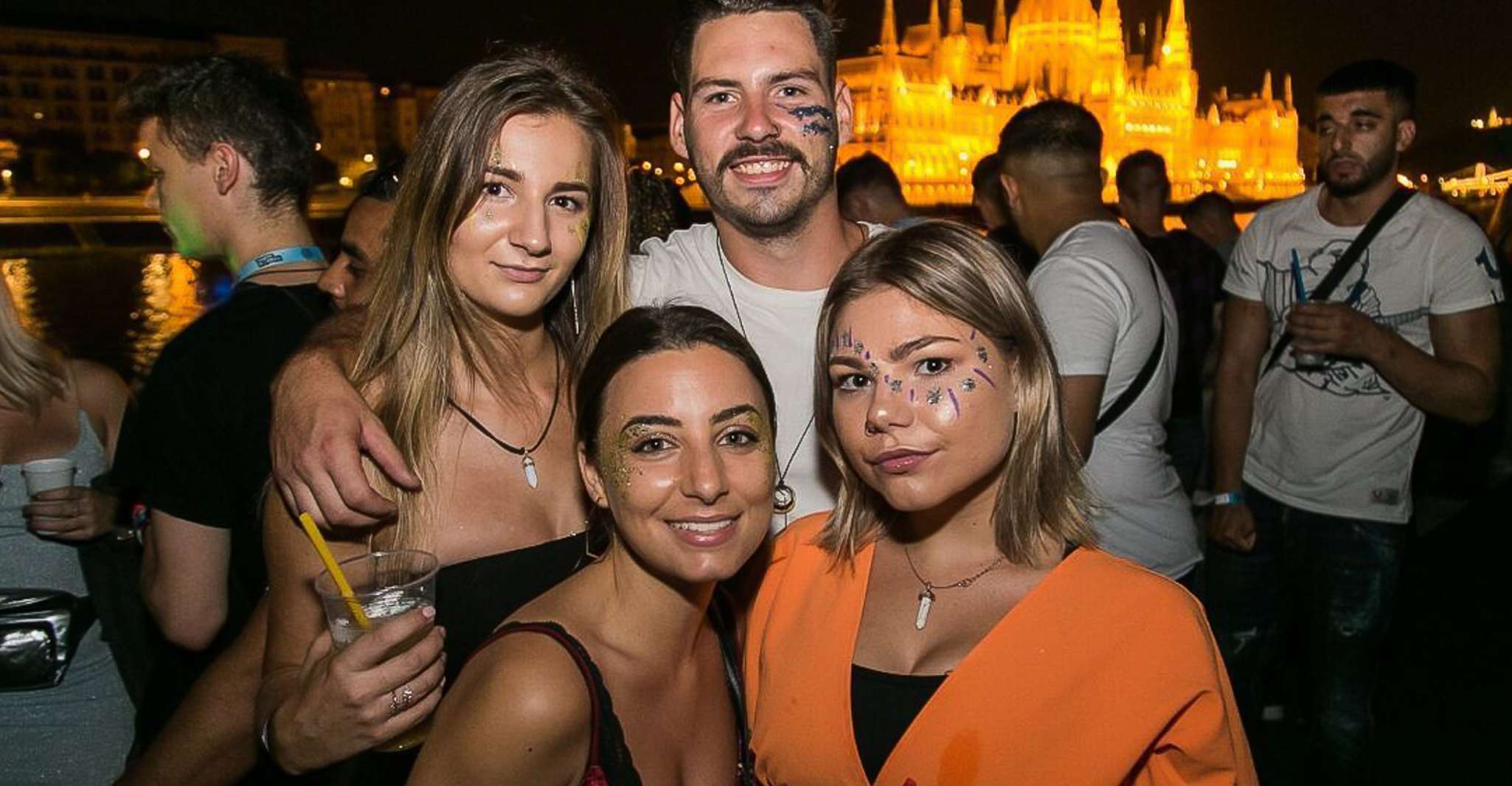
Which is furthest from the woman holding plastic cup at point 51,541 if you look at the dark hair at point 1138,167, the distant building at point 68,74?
the distant building at point 68,74

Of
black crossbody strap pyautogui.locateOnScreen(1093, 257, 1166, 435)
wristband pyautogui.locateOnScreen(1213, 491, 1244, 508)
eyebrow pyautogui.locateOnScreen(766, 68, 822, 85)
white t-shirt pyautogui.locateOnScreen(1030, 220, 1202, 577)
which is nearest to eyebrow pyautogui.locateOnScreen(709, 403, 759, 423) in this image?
eyebrow pyautogui.locateOnScreen(766, 68, 822, 85)

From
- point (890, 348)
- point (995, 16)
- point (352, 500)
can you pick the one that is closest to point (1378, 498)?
point (890, 348)

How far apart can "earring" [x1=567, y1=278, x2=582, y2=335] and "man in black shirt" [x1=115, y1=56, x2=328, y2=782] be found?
648 mm

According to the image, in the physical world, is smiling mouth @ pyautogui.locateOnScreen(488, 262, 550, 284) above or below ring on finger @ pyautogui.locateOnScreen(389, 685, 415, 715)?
above

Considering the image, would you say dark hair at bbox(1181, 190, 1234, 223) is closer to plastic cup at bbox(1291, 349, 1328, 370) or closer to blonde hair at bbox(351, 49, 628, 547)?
plastic cup at bbox(1291, 349, 1328, 370)

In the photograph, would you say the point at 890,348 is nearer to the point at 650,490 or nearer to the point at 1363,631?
the point at 650,490

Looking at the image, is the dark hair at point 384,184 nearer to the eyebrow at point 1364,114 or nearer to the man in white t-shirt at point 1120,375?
the man in white t-shirt at point 1120,375

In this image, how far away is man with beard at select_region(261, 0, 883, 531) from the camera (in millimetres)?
2490

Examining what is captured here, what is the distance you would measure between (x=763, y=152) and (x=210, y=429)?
4.34 feet

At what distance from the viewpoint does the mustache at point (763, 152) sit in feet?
8.11

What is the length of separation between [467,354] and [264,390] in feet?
1.94

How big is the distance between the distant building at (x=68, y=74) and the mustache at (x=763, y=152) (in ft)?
188

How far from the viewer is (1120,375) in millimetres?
3322

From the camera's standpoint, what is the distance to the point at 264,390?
246 cm
